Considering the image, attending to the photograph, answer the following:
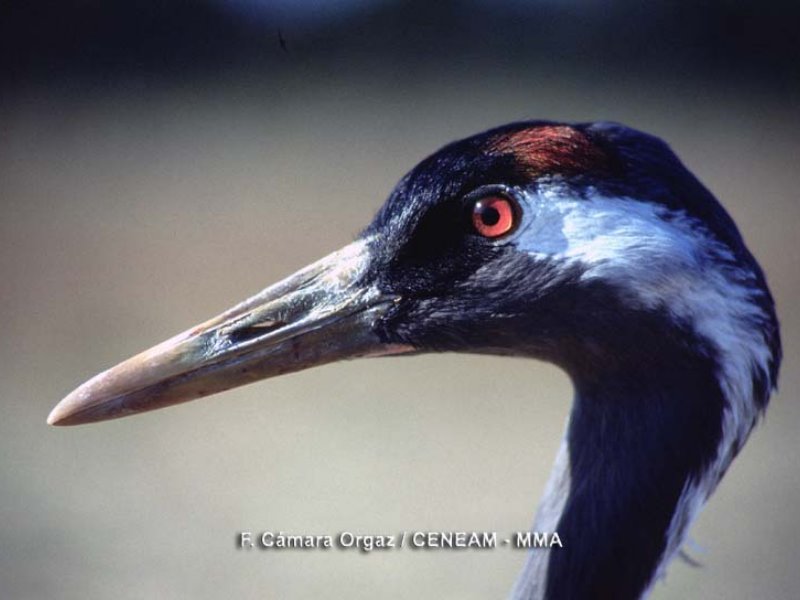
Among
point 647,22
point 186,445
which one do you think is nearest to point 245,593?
point 186,445

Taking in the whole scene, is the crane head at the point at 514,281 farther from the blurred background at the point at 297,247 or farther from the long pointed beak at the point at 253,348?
the blurred background at the point at 297,247

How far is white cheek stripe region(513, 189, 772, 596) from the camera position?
1.30 metres

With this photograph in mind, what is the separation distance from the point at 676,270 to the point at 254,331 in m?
→ 0.59

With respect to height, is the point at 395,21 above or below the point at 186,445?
above

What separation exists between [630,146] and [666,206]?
0.34ft

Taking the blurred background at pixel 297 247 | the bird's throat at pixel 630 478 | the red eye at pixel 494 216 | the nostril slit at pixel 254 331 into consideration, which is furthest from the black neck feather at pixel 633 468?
the blurred background at pixel 297 247

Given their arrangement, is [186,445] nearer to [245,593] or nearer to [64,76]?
[245,593]

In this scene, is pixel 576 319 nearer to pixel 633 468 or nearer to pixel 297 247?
pixel 633 468

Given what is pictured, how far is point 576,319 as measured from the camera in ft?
4.60

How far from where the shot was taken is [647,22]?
12.7 ft

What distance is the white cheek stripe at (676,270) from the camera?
130 cm

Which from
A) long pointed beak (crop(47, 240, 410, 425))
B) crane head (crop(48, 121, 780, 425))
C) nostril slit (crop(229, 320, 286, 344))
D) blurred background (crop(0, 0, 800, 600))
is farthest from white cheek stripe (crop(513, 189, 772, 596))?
blurred background (crop(0, 0, 800, 600))

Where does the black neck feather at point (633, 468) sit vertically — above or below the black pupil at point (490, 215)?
below

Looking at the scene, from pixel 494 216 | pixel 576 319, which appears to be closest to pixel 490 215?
pixel 494 216
